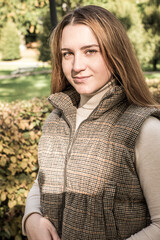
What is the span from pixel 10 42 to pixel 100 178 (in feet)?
99.4

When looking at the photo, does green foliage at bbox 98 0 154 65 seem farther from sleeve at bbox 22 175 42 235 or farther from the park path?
sleeve at bbox 22 175 42 235

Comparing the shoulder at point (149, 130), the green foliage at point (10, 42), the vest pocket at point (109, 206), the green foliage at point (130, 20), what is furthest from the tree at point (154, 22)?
the vest pocket at point (109, 206)

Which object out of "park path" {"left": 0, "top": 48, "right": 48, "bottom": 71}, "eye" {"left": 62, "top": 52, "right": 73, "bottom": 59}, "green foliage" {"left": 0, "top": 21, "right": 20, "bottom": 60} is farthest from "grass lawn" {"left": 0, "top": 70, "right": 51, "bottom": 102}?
"green foliage" {"left": 0, "top": 21, "right": 20, "bottom": 60}

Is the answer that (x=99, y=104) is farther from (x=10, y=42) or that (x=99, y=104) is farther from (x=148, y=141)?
(x=10, y=42)

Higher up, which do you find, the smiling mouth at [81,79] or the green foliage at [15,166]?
the smiling mouth at [81,79]

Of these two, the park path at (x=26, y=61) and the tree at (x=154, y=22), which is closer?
the tree at (x=154, y=22)

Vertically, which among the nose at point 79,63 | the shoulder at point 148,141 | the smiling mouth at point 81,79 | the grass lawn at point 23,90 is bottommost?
the grass lawn at point 23,90

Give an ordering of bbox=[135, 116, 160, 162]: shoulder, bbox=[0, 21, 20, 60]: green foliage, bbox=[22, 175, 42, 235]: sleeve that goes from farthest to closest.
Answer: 1. bbox=[0, 21, 20, 60]: green foliage
2. bbox=[22, 175, 42, 235]: sleeve
3. bbox=[135, 116, 160, 162]: shoulder

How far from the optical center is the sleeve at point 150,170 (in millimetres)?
1262

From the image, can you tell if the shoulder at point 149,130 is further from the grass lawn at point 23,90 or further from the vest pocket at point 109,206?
the grass lawn at point 23,90

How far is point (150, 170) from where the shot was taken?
4.16 feet

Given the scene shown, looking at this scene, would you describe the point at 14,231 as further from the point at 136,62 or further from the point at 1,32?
the point at 1,32

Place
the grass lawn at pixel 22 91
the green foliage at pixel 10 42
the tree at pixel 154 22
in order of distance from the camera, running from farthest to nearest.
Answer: the green foliage at pixel 10 42 < the tree at pixel 154 22 < the grass lawn at pixel 22 91

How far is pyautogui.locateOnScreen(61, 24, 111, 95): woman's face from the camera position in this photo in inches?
56.4
